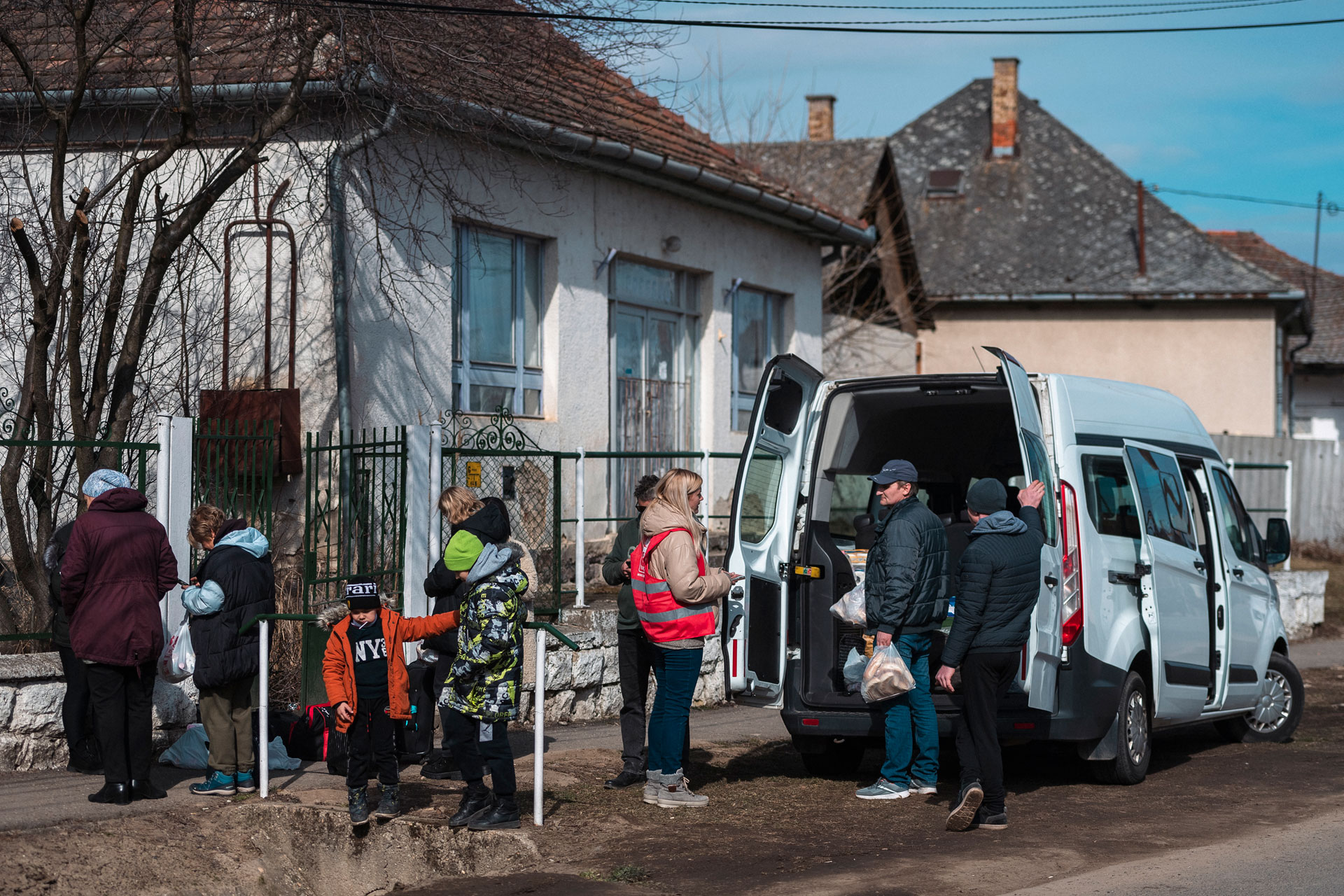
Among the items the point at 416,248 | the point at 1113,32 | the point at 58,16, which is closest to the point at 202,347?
the point at 416,248

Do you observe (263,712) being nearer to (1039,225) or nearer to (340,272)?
(340,272)

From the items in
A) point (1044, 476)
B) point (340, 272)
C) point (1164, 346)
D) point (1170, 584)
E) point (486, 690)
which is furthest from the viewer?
point (1164, 346)

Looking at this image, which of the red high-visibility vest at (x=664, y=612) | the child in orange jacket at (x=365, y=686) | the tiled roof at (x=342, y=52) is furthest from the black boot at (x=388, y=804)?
the tiled roof at (x=342, y=52)

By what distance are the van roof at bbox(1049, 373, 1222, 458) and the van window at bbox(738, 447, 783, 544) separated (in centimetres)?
157

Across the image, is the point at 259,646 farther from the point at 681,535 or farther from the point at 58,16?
the point at 58,16

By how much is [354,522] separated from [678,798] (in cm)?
354

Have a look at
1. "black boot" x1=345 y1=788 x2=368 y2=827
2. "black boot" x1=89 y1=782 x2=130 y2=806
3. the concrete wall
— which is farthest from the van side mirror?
the concrete wall

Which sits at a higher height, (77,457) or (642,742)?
(77,457)

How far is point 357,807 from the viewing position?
21.5ft

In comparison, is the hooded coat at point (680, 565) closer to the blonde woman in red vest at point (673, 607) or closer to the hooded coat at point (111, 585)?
the blonde woman in red vest at point (673, 607)

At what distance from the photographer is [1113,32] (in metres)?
13.4

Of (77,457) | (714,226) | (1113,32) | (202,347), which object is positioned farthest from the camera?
(714,226)

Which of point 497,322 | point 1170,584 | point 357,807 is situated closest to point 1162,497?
point 1170,584

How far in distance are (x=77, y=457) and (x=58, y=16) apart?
2876 millimetres
